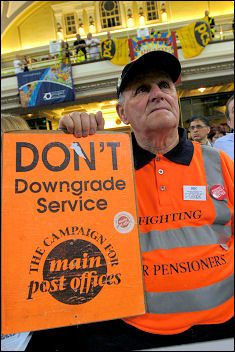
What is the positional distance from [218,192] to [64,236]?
47 centimetres

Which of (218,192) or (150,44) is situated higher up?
(150,44)

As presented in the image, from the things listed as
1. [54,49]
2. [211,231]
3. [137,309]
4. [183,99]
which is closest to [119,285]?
[137,309]

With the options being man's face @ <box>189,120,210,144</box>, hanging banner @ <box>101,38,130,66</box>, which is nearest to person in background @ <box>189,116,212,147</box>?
man's face @ <box>189,120,210,144</box>

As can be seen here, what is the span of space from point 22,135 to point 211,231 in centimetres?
58

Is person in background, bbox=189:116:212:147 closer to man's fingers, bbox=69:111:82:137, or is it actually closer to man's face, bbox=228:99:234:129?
man's fingers, bbox=69:111:82:137

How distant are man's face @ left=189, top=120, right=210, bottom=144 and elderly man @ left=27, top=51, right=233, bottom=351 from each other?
0.47 feet

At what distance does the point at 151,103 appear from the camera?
0.75 metres

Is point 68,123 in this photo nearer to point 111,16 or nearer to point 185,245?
point 185,245

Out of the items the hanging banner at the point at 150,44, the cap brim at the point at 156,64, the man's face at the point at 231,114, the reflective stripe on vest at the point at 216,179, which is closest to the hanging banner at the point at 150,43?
the hanging banner at the point at 150,44

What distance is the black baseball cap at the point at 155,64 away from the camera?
2.45 feet

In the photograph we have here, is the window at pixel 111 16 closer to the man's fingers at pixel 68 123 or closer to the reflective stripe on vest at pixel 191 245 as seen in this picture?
the man's fingers at pixel 68 123

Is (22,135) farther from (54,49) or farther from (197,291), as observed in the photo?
(54,49)

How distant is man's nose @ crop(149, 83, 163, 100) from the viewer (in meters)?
0.75

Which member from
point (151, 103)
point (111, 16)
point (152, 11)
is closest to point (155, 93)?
point (151, 103)
